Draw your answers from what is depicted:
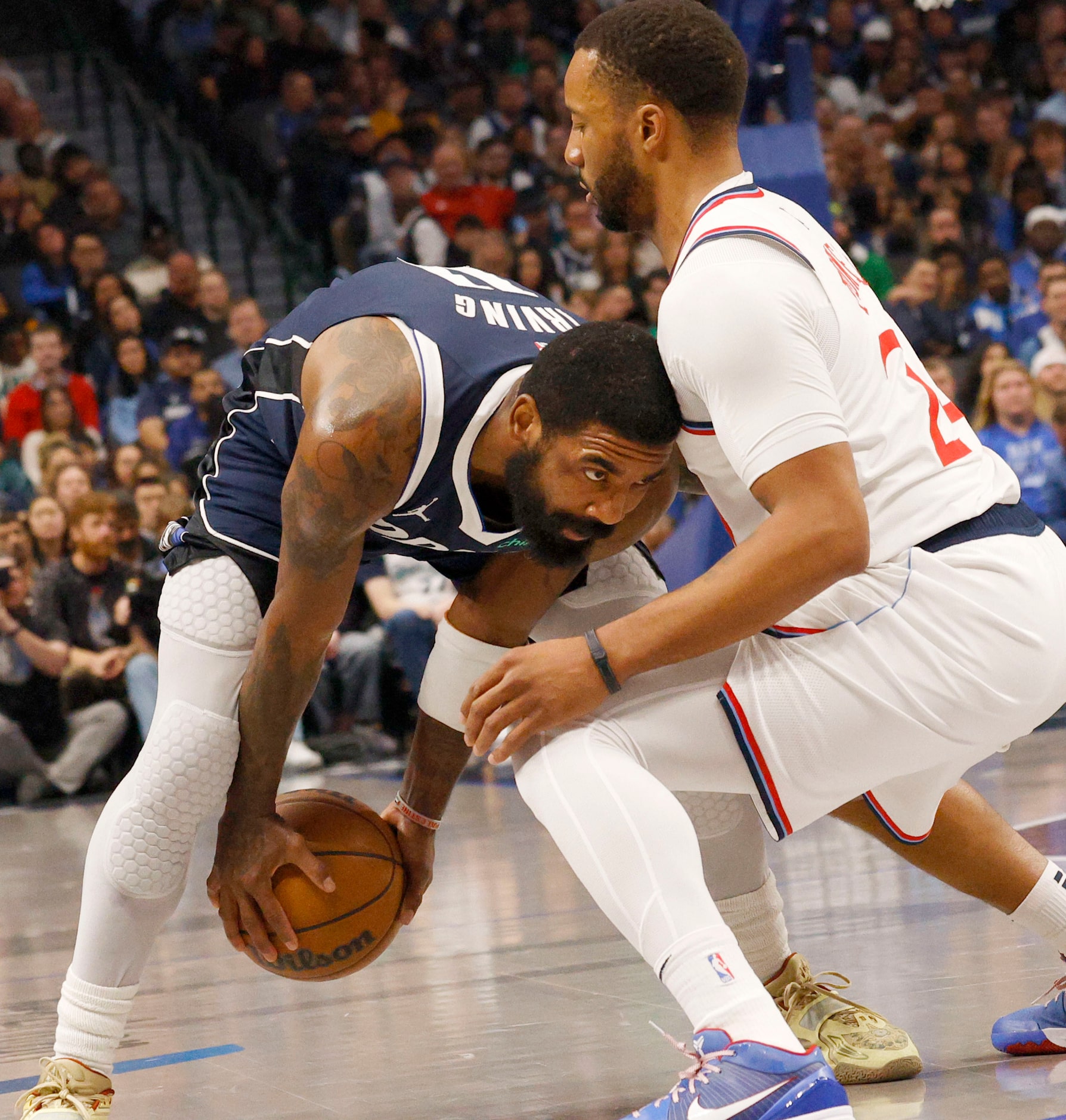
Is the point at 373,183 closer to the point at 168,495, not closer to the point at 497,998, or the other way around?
the point at 168,495

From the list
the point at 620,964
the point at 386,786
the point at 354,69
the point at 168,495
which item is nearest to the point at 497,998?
the point at 620,964

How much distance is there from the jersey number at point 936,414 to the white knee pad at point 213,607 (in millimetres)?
1216

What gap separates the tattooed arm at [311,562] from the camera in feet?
8.60

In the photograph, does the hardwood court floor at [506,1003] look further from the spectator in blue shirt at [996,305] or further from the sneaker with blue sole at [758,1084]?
the spectator in blue shirt at [996,305]

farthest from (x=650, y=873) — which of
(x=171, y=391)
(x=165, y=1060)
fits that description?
(x=171, y=391)

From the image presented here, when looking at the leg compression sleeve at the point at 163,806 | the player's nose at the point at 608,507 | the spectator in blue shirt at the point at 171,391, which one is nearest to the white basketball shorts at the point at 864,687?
the player's nose at the point at 608,507

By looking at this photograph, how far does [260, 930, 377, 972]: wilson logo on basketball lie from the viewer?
2.84 metres

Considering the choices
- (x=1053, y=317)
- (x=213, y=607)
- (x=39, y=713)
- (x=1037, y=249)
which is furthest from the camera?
(x=1037, y=249)

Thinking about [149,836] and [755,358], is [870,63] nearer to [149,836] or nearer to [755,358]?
[755,358]

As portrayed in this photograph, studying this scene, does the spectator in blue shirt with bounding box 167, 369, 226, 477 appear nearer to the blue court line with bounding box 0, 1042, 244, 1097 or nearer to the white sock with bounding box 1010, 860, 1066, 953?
the blue court line with bounding box 0, 1042, 244, 1097

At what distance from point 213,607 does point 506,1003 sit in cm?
117

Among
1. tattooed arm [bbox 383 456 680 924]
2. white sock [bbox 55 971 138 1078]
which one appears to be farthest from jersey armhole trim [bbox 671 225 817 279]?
white sock [bbox 55 971 138 1078]

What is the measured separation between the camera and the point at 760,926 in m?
2.99

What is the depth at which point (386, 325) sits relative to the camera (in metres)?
2.79
